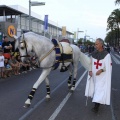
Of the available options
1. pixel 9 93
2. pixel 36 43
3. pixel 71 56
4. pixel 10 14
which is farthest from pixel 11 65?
pixel 10 14

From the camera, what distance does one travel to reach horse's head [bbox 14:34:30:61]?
24.2 feet

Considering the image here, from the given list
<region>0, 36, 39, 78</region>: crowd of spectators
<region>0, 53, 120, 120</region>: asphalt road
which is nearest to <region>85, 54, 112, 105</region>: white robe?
<region>0, 53, 120, 120</region>: asphalt road

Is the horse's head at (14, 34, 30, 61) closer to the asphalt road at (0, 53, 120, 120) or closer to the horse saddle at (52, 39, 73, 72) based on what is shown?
the horse saddle at (52, 39, 73, 72)

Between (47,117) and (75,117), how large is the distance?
0.67 metres

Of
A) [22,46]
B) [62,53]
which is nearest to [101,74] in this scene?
[62,53]

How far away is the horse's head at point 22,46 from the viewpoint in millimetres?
7391

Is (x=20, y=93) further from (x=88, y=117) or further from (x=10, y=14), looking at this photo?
(x=10, y=14)

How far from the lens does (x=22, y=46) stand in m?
7.39

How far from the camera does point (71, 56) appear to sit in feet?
30.6

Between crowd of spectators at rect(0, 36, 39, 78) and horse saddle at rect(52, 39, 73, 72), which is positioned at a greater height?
horse saddle at rect(52, 39, 73, 72)

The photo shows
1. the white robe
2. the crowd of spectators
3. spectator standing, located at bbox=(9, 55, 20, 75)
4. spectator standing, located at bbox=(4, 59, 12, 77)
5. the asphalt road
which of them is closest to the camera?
the asphalt road

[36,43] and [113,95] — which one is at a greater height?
[36,43]

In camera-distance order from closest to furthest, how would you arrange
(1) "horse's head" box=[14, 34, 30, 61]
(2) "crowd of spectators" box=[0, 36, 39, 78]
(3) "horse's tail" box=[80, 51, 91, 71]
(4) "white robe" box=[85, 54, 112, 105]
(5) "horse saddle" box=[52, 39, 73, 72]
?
(4) "white robe" box=[85, 54, 112, 105]
(1) "horse's head" box=[14, 34, 30, 61]
(5) "horse saddle" box=[52, 39, 73, 72]
(3) "horse's tail" box=[80, 51, 91, 71]
(2) "crowd of spectators" box=[0, 36, 39, 78]

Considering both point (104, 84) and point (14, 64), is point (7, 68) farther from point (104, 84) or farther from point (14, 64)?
point (104, 84)
